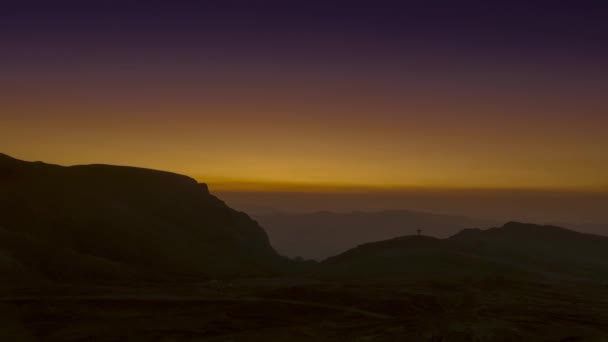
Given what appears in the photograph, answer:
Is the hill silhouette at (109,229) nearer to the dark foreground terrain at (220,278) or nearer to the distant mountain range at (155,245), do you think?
the distant mountain range at (155,245)

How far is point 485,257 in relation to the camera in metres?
106

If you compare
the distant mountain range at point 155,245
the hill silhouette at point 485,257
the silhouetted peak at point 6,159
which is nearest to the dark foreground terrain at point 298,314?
the distant mountain range at point 155,245

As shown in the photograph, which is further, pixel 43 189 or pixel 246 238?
pixel 246 238

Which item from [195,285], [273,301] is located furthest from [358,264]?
[273,301]

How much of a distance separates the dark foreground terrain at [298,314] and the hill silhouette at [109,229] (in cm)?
1526

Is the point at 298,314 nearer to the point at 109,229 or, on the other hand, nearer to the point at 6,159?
the point at 109,229

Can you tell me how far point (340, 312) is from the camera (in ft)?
173

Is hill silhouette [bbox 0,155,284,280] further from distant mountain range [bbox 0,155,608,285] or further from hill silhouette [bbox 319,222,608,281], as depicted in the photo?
hill silhouette [bbox 319,222,608,281]

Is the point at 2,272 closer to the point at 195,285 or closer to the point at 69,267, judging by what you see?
the point at 69,267

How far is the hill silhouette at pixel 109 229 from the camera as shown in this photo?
242 feet

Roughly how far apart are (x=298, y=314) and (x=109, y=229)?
54023 millimetres

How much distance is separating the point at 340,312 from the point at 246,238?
7265 centimetres

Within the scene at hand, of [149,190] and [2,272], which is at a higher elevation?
[149,190]

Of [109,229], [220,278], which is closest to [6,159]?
[109,229]
